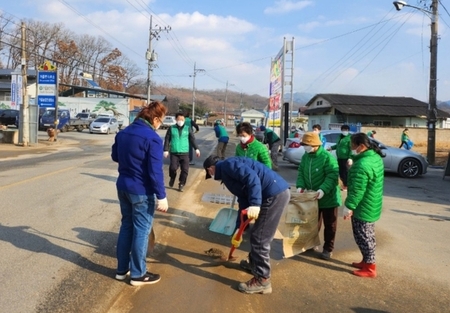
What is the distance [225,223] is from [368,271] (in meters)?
2.16

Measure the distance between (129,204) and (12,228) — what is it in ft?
8.86

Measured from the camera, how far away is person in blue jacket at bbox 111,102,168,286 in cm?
382

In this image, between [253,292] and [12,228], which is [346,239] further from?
[12,228]

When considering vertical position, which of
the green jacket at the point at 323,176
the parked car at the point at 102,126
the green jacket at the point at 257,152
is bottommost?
the green jacket at the point at 323,176

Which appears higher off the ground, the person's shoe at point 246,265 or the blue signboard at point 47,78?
the blue signboard at point 47,78

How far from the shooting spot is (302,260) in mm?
5043

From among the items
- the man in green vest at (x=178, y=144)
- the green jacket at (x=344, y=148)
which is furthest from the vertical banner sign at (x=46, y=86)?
the green jacket at (x=344, y=148)

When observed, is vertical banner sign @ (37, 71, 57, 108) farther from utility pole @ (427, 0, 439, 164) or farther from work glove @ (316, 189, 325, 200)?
work glove @ (316, 189, 325, 200)

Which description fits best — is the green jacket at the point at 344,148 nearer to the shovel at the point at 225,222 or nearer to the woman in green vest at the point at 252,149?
the woman in green vest at the point at 252,149

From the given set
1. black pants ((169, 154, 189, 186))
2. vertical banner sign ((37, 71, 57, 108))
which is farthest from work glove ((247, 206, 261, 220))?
vertical banner sign ((37, 71, 57, 108))

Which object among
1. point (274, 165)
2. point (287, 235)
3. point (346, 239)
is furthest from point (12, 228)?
point (274, 165)

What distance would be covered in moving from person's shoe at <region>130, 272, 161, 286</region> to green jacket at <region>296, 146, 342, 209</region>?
87.0 inches

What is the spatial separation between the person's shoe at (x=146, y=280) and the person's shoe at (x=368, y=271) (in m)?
2.21

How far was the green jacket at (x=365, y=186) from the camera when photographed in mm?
4371
